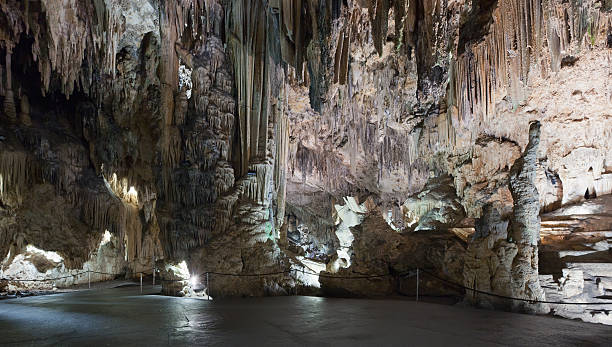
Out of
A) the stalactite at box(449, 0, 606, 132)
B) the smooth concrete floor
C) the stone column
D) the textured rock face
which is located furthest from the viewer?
the textured rock face

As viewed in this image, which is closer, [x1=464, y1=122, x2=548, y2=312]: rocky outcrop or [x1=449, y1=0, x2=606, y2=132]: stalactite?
[x1=464, y1=122, x2=548, y2=312]: rocky outcrop

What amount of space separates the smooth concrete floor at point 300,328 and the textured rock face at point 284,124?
5.38 feet

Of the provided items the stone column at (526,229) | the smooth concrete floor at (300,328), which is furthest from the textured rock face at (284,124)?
the smooth concrete floor at (300,328)

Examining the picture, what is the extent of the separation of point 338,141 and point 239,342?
39.3 feet

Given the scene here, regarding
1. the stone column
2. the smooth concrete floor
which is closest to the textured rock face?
the stone column

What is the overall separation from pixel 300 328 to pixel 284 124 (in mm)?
7693

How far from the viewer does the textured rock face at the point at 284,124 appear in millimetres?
8375

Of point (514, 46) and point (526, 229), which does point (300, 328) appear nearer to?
point (526, 229)

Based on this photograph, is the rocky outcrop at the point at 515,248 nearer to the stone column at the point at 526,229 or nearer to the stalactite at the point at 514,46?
the stone column at the point at 526,229

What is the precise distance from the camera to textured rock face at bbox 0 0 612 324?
838 cm

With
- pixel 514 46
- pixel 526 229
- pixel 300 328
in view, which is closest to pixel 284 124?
pixel 514 46

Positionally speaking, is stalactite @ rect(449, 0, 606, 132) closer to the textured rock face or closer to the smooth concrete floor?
the textured rock face

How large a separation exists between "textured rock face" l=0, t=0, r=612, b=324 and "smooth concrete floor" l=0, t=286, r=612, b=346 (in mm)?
1639

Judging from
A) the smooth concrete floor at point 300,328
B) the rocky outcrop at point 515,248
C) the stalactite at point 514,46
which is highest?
the stalactite at point 514,46
